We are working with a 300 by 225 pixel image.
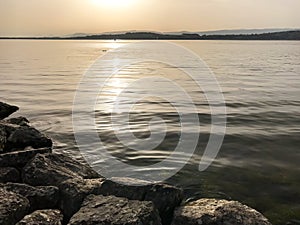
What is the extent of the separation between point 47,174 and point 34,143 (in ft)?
9.03

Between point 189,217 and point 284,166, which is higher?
point 189,217

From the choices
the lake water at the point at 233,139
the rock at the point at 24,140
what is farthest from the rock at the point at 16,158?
the lake water at the point at 233,139

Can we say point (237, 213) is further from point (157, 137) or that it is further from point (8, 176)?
point (157, 137)

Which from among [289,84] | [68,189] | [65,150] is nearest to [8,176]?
[68,189]

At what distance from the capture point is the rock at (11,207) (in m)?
5.64

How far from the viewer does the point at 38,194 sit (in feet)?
21.8

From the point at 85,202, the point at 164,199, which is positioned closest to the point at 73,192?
the point at 85,202

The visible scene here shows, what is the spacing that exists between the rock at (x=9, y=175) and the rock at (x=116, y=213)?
7.41 ft

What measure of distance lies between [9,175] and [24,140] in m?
2.32

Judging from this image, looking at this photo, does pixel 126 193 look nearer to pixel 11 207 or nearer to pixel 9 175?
pixel 11 207

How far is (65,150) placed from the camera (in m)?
12.2

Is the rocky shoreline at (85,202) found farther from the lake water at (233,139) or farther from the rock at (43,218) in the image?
the lake water at (233,139)

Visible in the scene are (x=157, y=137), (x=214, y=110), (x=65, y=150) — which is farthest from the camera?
(x=214, y=110)

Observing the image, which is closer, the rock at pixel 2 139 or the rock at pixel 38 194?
the rock at pixel 38 194
